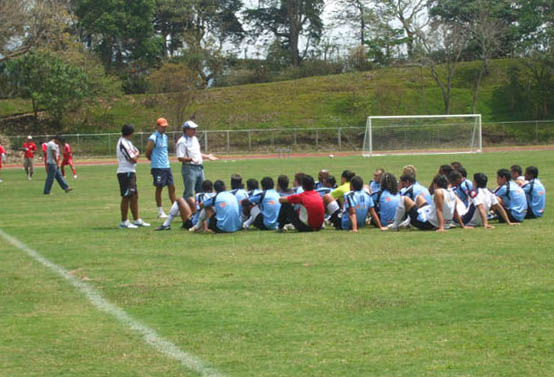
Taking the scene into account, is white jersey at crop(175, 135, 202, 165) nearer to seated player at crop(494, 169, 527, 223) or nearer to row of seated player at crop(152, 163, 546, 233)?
row of seated player at crop(152, 163, 546, 233)

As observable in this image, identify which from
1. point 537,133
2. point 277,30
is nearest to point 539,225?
point 537,133

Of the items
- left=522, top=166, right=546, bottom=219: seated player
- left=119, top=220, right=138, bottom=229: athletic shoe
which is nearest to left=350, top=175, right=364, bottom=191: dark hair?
left=522, top=166, right=546, bottom=219: seated player

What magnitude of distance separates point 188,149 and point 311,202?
335 cm

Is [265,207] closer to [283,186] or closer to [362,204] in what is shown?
[283,186]

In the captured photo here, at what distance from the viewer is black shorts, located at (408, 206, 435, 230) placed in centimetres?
1248

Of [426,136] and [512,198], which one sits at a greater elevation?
[426,136]

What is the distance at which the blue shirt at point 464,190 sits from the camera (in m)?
12.8

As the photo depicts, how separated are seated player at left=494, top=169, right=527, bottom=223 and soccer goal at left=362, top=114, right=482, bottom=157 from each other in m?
37.7

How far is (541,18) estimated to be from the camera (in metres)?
66.9

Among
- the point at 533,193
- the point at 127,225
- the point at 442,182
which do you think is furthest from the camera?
the point at 127,225

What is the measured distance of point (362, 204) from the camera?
1287 centimetres

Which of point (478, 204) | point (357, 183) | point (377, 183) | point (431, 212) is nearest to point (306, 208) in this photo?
point (357, 183)

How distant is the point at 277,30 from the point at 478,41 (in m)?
24.7

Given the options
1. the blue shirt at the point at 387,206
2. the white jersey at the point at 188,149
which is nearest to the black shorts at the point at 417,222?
the blue shirt at the point at 387,206
